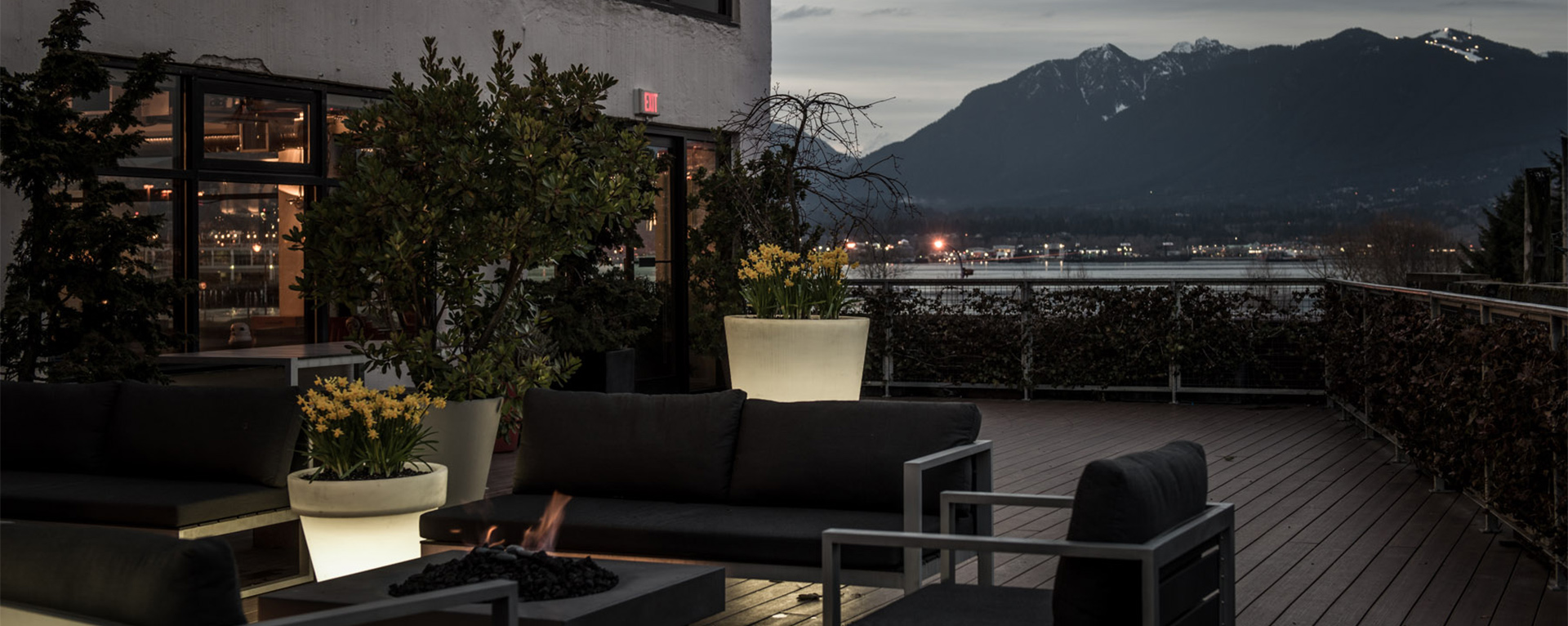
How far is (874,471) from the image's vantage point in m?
4.43

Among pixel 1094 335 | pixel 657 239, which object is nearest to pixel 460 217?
pixel 657 239

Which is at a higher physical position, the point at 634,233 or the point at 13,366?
the point at 634,233

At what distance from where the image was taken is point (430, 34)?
860 cm

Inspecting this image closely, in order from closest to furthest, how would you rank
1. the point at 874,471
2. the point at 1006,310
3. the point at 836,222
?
1. the point at 874,471
2. the point at 836,222
3. the point at 1006,310

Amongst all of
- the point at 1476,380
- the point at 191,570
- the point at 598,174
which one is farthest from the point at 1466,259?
→ the point at 191,570

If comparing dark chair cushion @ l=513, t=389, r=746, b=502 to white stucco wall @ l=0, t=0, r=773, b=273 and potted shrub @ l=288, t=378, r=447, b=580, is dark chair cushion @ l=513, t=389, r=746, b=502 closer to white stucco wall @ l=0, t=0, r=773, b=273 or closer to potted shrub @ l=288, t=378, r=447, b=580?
potted shrub @ l=288, t=378, r=447, b=580

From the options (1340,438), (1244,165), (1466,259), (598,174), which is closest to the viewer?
(598,174)

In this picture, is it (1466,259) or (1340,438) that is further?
(1466,259)

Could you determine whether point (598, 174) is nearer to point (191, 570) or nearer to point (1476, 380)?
point (191, 570)

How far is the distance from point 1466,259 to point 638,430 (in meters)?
29.3

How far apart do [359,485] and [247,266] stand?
389 cm

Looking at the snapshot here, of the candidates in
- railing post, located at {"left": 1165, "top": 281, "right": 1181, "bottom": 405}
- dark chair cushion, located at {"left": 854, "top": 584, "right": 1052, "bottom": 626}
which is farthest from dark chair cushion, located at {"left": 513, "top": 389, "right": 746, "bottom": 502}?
railing post, located at {"left": 1165, "top": 281, "right": 1181, "bottom": 405}

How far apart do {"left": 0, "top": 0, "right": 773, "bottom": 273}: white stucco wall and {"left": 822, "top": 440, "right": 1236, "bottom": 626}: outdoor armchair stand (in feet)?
16.9

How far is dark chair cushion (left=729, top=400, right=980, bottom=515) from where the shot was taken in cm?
440
